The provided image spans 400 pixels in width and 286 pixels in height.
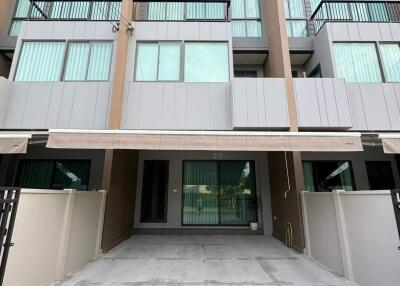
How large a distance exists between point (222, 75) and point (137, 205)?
24.6 feet

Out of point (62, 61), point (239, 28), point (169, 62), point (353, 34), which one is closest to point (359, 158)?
point (353, 34)

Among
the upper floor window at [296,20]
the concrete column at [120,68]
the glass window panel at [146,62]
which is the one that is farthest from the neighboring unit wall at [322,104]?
the concrete column at [120,68]

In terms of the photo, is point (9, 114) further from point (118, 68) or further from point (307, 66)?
point (307, 66)

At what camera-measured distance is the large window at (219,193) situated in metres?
12.0

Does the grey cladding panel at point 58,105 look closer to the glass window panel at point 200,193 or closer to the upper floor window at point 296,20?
the glass window panel at point 200,193

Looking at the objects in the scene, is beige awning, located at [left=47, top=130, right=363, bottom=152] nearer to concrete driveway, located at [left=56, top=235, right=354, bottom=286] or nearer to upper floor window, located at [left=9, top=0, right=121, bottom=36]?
concrete driveway, located at [left=56, top=235, right=354, bottom=286]

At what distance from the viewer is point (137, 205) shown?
11.9m

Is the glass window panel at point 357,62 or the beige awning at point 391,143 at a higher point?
the glass window panel at point 357,62

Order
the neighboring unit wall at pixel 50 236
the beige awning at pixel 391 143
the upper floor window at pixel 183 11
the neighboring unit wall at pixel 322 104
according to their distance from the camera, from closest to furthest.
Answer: the neighboring unit wall at pixel 50 236, the beige awning at pixel 391 143, the neighboring unit wall at pixel 322 104, the upper floor window at pixel 183 11

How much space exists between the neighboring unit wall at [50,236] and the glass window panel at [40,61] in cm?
591

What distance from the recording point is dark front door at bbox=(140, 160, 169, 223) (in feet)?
39.2

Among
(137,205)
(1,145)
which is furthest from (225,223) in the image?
(1,145)

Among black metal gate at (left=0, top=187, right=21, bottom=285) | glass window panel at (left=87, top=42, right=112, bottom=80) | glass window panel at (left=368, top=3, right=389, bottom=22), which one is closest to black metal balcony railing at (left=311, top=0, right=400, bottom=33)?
glass window panel at (left=368, top=3, right=389, bottom=22)

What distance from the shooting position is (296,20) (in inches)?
490
